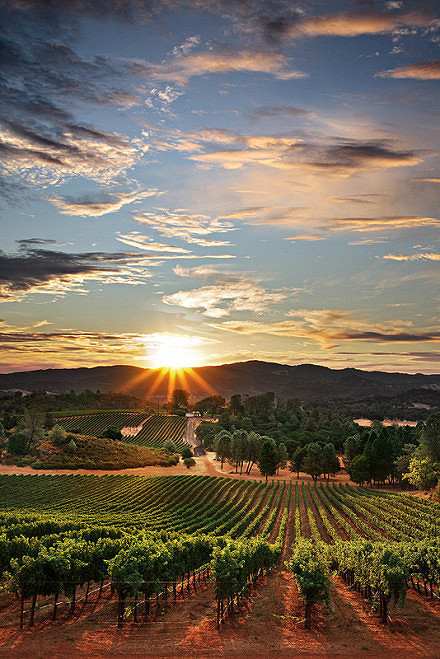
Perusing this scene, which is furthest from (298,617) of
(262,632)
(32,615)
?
(32,615)

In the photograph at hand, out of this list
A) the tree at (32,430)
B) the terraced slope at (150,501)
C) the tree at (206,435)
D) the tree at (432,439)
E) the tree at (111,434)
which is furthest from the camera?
the tree at (206,435)

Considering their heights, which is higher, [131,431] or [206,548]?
[206,548]

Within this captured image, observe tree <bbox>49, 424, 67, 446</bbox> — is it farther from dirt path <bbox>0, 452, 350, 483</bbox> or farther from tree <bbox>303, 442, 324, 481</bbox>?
tree <bbox>303, 442, 324, 481</bbox>

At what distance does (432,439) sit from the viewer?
274 feet

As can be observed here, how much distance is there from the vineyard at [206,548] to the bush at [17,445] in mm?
44298

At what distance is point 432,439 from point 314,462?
3381 centimetres

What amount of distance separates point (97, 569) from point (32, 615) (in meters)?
5.05

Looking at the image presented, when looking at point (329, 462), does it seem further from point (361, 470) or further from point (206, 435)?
point (206, 435)

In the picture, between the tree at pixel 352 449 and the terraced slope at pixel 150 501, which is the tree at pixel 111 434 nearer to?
the terraced slope at pixel 150 501

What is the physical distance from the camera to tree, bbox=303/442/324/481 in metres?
108

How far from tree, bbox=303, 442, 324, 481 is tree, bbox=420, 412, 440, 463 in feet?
98.4

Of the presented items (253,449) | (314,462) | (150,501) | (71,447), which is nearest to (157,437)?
(71,447)

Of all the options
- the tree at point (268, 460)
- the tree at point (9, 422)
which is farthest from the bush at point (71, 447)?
the tree at point (268, 460)

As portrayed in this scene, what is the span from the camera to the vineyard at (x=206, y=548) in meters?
25.7
